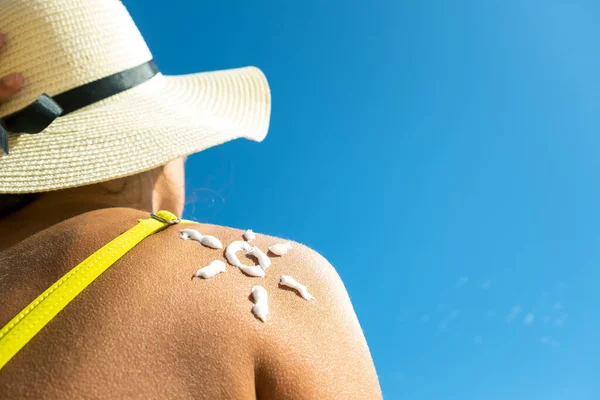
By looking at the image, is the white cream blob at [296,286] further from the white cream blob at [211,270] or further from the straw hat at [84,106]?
Answer: the straw hat at [84,106]

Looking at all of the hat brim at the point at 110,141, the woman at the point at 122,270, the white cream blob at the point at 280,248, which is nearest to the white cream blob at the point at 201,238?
the woman at the point at 122,270

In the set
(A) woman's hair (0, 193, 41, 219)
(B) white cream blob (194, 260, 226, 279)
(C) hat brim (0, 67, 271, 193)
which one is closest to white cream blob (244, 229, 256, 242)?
(B) white cream blob (194, 260, 226, 279)

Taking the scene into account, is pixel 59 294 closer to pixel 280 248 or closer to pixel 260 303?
pixel 260 303

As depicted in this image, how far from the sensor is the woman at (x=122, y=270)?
121 centimetres

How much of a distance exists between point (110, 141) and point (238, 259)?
83 cm

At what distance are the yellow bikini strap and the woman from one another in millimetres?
18

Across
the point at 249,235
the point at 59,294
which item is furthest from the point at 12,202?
the point at 249,235

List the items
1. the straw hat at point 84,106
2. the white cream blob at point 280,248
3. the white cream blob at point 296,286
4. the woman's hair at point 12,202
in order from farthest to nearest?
1. the straw hat at point 84,106
2. the woman's hair at point 12,202
3. the white cream blob at point 280,248
4. the white cream blob at point 296,286

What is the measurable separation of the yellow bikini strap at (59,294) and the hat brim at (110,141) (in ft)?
1.50

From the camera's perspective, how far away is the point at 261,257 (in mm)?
1535

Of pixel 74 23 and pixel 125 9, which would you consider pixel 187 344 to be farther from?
pixel 125 9

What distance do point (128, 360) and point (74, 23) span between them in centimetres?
165

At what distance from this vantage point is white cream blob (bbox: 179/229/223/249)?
152cm

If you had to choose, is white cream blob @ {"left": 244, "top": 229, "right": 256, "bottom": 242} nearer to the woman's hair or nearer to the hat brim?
the hat brim
